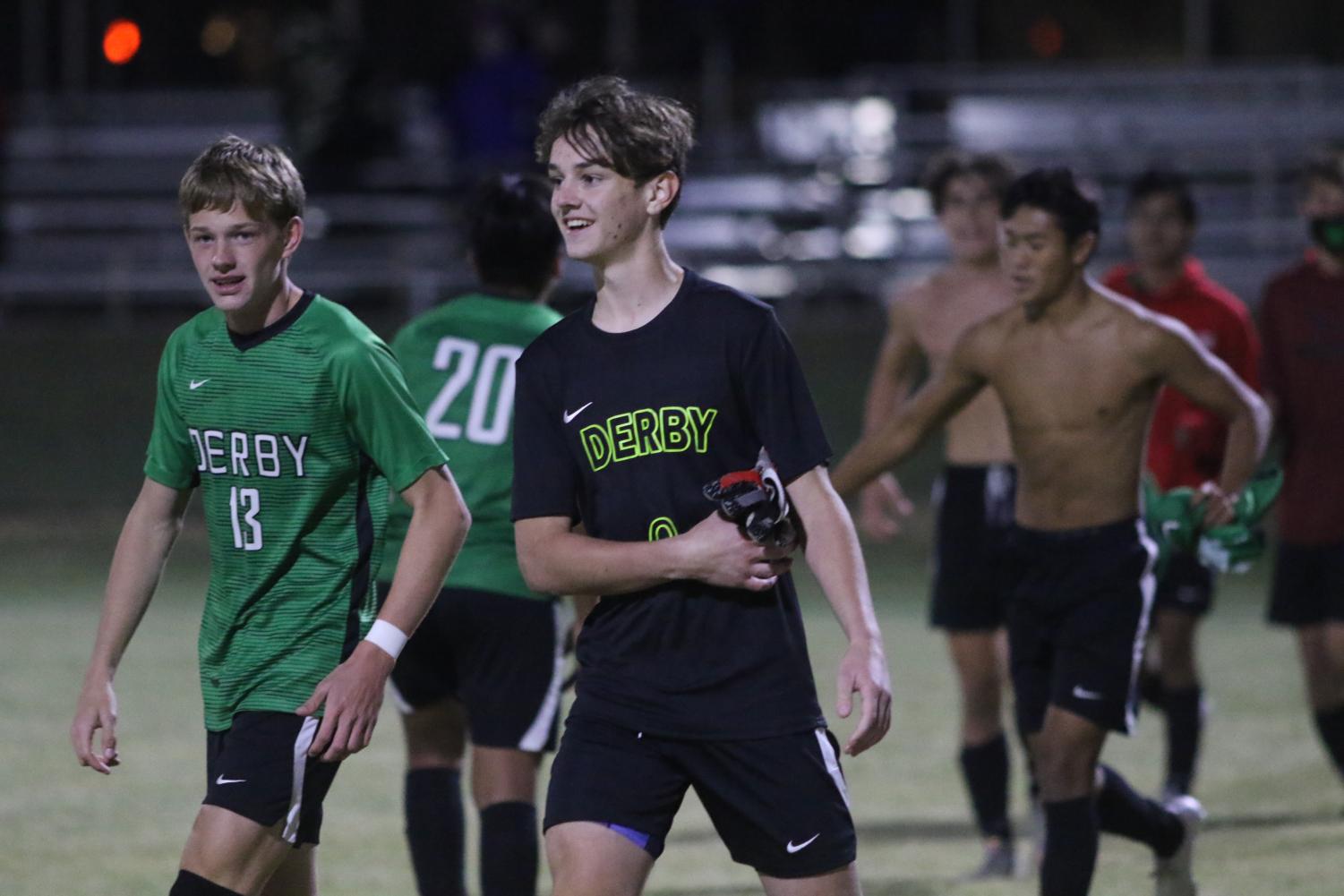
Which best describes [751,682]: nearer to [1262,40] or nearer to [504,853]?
[504,853]

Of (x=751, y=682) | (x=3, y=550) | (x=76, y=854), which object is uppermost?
(x=751, y=682)

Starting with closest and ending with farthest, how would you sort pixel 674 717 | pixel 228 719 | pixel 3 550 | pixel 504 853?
pixel 674 717, pixel 228 719, pixel 504 853, pixel 3 550

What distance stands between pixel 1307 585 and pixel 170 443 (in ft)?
16.0

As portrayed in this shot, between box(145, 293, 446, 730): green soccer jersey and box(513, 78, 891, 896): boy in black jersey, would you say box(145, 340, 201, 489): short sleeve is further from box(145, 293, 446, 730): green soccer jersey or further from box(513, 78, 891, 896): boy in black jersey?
box(513, 78, 891, 896): boy in black jersey

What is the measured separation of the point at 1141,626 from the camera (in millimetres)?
5672

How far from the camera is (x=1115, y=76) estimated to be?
17984 millimetres

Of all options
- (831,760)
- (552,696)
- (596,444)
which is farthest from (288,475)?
(552,696)

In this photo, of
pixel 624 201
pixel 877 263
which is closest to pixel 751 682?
pixel 624 201

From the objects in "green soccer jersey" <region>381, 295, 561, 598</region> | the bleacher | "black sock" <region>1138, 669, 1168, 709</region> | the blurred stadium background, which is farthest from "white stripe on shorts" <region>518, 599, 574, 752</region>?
the bleacher

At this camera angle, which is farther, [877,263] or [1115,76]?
[1115,76]

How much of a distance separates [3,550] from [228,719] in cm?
1116

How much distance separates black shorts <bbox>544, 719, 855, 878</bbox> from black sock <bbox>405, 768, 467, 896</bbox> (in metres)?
1.62

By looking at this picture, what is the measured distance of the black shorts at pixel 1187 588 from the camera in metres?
7.73

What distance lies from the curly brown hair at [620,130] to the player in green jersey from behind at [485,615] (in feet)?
4.50
